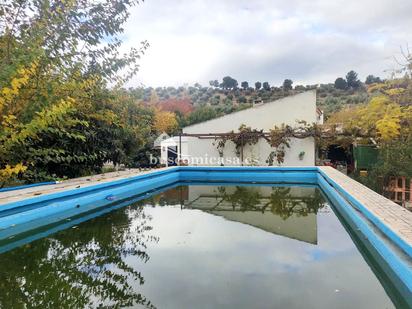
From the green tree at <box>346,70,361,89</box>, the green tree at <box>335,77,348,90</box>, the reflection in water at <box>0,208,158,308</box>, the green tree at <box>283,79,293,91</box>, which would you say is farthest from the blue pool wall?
the green tree at <box>335,77,348,90</box>

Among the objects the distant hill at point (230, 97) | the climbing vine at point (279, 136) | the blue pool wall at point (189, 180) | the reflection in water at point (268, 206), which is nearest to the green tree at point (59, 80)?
the blue pool wall at point (189, 180)

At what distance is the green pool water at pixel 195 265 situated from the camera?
2948 millimetres

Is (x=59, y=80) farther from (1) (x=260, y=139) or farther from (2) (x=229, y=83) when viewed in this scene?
(2) (x=229, y=83)

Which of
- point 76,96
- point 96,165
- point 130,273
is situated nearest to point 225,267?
point 130,273

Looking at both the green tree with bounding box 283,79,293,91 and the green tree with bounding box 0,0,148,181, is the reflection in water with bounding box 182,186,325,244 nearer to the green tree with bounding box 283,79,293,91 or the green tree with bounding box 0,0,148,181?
the green tree with bounding box 0,0,148,181

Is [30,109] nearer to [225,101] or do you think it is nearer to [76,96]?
[76,96]

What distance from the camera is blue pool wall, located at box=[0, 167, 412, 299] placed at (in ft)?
11.8

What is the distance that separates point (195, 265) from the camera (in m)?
3.78

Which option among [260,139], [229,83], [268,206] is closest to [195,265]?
[268,206]

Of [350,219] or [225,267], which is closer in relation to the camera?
[225,267]

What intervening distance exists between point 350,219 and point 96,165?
735cm

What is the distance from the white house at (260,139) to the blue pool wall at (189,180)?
225cm

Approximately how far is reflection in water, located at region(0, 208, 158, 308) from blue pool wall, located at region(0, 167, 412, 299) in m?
0.79

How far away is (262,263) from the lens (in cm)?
385
